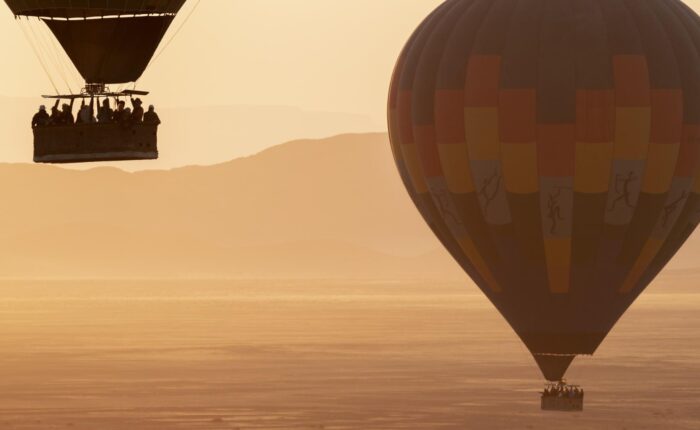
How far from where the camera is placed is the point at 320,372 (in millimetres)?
90500

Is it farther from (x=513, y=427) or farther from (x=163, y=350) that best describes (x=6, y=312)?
(x=513, y=427)

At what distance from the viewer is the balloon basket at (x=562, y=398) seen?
5438 cm

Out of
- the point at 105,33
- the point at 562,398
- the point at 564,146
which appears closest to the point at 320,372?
the point at 562,398

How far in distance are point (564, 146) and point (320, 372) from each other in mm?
38049

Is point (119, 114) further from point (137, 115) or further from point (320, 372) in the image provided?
point (320, 372)

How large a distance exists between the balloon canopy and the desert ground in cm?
Result: 1715

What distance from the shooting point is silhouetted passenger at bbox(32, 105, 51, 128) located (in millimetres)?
48594

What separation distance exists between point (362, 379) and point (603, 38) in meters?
34.0

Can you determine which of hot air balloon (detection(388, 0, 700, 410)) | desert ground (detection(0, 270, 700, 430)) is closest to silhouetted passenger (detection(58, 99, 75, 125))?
hot air balloon (detection(388, 0, 700, 410))

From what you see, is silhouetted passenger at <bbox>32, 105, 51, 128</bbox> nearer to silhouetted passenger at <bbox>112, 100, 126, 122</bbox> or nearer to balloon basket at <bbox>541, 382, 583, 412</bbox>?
silhouetted passenger at <bbox>112, 100, 126, 122</bbox>

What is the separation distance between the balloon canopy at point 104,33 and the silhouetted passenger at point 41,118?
1511mm

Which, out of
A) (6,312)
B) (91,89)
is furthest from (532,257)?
(6,312)

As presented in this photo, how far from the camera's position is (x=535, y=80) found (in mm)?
53562

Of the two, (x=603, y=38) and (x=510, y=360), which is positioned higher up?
(x=603, y=38)
